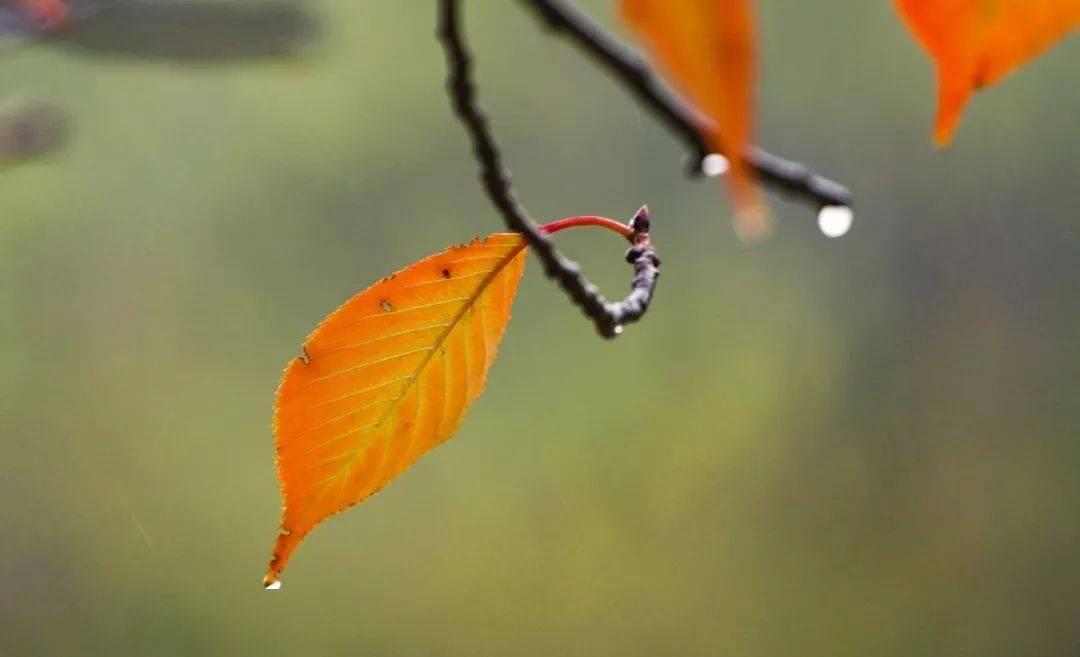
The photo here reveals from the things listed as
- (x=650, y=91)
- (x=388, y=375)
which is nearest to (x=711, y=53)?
(x=650, y=91)

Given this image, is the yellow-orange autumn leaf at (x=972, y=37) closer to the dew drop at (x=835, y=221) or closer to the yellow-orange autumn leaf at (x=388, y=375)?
the dew drop at (x=835, y=221)

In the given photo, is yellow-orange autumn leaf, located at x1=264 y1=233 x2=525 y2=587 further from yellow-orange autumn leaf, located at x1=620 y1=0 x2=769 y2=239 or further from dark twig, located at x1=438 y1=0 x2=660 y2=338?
yellow-orange autumn leaf, located at x1=620 y1=0 x2=769 y2=239

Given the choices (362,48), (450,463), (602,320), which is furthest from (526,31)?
(602,320)

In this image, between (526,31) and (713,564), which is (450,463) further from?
(526,31)

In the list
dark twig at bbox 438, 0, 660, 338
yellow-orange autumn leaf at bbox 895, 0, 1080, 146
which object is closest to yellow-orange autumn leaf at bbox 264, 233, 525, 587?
dark twig at bbox 438, 0, 660, 338

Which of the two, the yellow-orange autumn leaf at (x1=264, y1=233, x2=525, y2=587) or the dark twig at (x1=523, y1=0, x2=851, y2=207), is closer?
the dark twig at (x1=523, y1=0, x2=851, y2=207)

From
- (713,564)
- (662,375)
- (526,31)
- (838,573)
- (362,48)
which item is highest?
(362,48)
